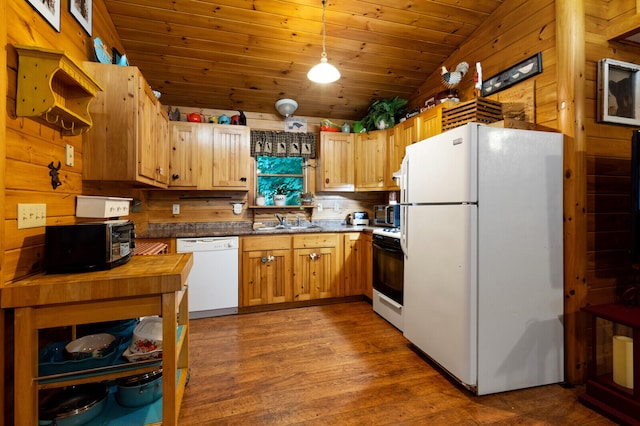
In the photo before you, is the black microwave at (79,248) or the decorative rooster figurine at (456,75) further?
the decorative rooster figurine at (456,75)

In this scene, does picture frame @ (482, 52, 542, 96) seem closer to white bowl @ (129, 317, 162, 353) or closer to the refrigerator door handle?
the refrigerator door handle

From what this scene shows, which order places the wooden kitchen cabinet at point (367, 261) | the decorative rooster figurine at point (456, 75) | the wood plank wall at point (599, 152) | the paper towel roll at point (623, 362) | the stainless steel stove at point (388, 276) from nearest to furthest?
the paper towel roll at point (623, 362) → the wood plank wall at point (599, 152) → the stainless steel stove at point (388, 276) → the decorative rooster figurine at point (456, 75) → the wooden kitchen cabinet at point (367, 261)

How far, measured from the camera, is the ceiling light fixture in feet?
11.8

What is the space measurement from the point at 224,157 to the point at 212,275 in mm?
1354

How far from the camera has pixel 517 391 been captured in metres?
1.88

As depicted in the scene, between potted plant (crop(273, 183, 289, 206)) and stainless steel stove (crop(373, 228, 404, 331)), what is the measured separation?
1284mm

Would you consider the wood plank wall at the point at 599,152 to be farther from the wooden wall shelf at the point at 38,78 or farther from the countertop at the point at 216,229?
the wooden wall shelf at the point at 38,78

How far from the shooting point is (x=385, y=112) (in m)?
3.75

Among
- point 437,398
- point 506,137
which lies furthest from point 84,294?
point 506,137

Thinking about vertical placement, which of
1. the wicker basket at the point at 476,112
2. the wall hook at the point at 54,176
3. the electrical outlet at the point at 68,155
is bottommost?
the wall hook at the point at 54,176

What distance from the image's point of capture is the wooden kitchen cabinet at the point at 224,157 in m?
3.38

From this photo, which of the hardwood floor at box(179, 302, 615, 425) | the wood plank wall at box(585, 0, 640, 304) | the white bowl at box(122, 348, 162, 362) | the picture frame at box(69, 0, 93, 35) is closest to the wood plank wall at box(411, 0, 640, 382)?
the wood plank wall at box(585, 0, 640, 304)

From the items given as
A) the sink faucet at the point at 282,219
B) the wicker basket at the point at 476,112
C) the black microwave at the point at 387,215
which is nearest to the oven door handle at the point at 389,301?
the black microwave at the point at 387,215

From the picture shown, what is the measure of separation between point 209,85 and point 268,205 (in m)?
1.54
